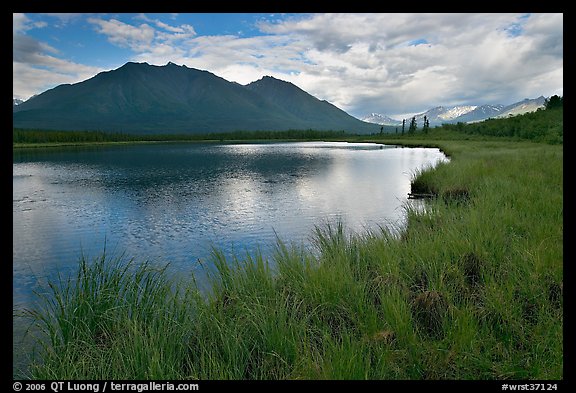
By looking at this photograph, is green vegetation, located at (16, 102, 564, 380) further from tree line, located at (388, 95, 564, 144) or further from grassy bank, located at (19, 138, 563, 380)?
tree line, located at (388, 95, 564, 144)

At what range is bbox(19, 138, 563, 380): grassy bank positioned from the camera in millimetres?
5098

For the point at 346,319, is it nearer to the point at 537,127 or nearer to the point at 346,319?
the point at 346,319

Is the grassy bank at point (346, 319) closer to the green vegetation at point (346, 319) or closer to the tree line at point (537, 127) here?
the green vegetation at point (346, 319)

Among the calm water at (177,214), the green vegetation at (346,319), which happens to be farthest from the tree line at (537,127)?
the green vegetation at (346,319)

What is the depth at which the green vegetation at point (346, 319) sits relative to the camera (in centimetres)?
510

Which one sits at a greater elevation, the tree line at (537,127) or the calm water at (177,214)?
the tree line at (537,127)

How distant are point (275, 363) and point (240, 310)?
1.47 meters

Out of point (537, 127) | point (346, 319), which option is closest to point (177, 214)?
point (346, 319)

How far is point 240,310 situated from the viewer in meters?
6.71

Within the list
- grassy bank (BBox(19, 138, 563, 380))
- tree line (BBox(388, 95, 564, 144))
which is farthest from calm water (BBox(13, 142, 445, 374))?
tree line (BBox(388, 95, 564, 144))

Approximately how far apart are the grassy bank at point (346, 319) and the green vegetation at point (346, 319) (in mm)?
26
